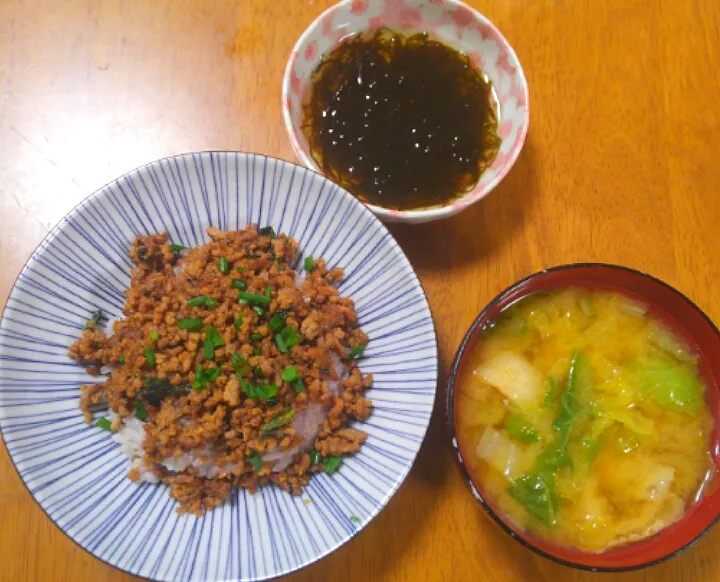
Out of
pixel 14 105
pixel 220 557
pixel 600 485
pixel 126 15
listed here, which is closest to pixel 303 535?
pixel 220 557

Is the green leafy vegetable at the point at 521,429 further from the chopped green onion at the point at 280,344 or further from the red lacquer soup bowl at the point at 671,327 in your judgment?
the chopped green onion at the point at 280,344

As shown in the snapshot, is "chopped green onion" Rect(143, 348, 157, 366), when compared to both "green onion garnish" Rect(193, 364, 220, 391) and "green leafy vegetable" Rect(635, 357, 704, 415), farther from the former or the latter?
A: "green leafy vegetable" Rect(635, 357, 704, 415)

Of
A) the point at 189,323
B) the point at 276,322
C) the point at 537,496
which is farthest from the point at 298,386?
the point at 537,496

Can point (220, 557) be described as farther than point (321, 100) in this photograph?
No

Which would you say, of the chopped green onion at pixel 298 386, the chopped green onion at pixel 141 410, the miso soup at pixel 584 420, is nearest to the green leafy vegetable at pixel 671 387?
the miso soup at pixel 584 420

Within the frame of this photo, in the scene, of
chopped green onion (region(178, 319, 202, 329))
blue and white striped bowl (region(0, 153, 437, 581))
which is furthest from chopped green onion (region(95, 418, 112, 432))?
chopped green onion (region(178, 319, 202, 329))

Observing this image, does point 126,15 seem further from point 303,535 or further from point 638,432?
point 638,432

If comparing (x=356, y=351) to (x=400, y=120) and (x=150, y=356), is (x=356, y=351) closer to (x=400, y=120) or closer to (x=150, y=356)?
(x=150, y=356)
